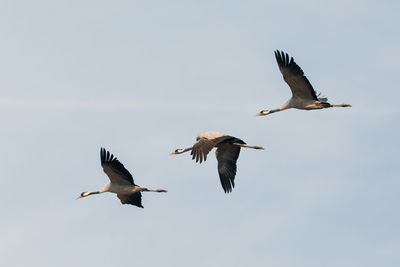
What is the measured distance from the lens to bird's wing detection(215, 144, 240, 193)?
46.2 metres

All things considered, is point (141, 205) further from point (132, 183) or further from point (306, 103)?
point (306, 103)

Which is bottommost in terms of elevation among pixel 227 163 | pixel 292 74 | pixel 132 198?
pixel 132 198

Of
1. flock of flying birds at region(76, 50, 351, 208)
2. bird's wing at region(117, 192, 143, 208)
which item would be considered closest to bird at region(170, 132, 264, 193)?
flock of flying birds at region(76, 50, 351, 208)

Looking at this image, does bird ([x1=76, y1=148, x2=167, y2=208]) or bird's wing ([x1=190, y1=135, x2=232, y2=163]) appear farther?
bird ([x1=76, y1=148, x2=167, y2=208])

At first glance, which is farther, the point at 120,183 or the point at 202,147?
the point at 120,183

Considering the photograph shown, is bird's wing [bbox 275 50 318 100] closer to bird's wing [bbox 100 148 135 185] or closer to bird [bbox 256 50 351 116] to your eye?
bird [bbox 256 50 351 116]

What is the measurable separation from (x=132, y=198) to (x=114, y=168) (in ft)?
6.47

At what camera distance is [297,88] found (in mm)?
45812

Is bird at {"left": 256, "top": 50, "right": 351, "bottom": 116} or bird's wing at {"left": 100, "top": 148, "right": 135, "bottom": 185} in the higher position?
bird at {"left": 256, "top": 50, "right": 351, "bottom": 116}

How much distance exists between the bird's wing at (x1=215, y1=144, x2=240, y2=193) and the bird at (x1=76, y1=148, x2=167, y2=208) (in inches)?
85.1

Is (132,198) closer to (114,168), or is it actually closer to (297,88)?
(114,168)

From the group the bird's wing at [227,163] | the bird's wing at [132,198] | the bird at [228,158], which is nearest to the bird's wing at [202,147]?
the bird at [228,158]

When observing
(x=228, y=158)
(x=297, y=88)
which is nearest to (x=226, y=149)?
(x=228, y=158)

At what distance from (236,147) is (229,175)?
1001mm
